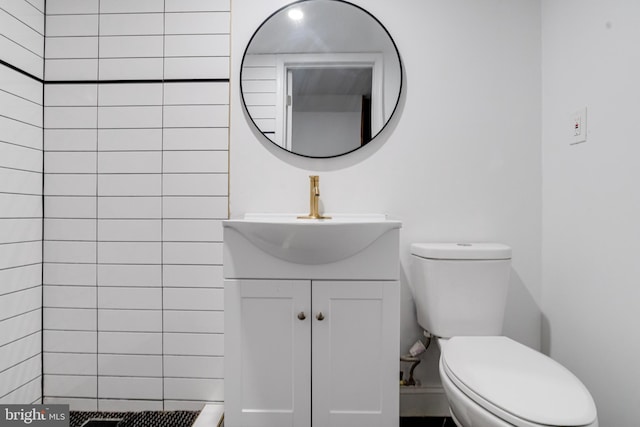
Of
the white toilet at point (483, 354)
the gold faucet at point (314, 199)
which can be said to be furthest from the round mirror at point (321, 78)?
the white toilet at point (483, 354)

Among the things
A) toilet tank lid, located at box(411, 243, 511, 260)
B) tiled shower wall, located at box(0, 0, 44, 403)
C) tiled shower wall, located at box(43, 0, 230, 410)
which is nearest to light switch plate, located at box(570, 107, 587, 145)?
toilet tank lid, located at box(411, 243, 511, 260)

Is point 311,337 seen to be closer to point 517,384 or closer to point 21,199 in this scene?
point 517,384

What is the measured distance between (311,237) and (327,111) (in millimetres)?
697

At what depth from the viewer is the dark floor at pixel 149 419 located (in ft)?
5.01

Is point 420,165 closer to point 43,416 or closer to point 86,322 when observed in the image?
point 86,322

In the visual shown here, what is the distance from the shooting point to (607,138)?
1.23 meters

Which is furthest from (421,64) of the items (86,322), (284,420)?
(86,322)

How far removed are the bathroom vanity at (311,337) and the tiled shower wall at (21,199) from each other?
0.95 metres

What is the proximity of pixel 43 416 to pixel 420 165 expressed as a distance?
75.0 inches

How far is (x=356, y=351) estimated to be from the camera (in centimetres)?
127

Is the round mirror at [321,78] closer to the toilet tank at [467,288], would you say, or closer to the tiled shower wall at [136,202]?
the tiled shower wall at [136,202]

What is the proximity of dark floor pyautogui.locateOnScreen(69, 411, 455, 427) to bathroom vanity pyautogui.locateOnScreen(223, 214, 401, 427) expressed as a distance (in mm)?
400

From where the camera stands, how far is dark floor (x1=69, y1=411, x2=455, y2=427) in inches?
60.1

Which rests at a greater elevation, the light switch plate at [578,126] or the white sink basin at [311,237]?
the light switch plate at [578,126]
